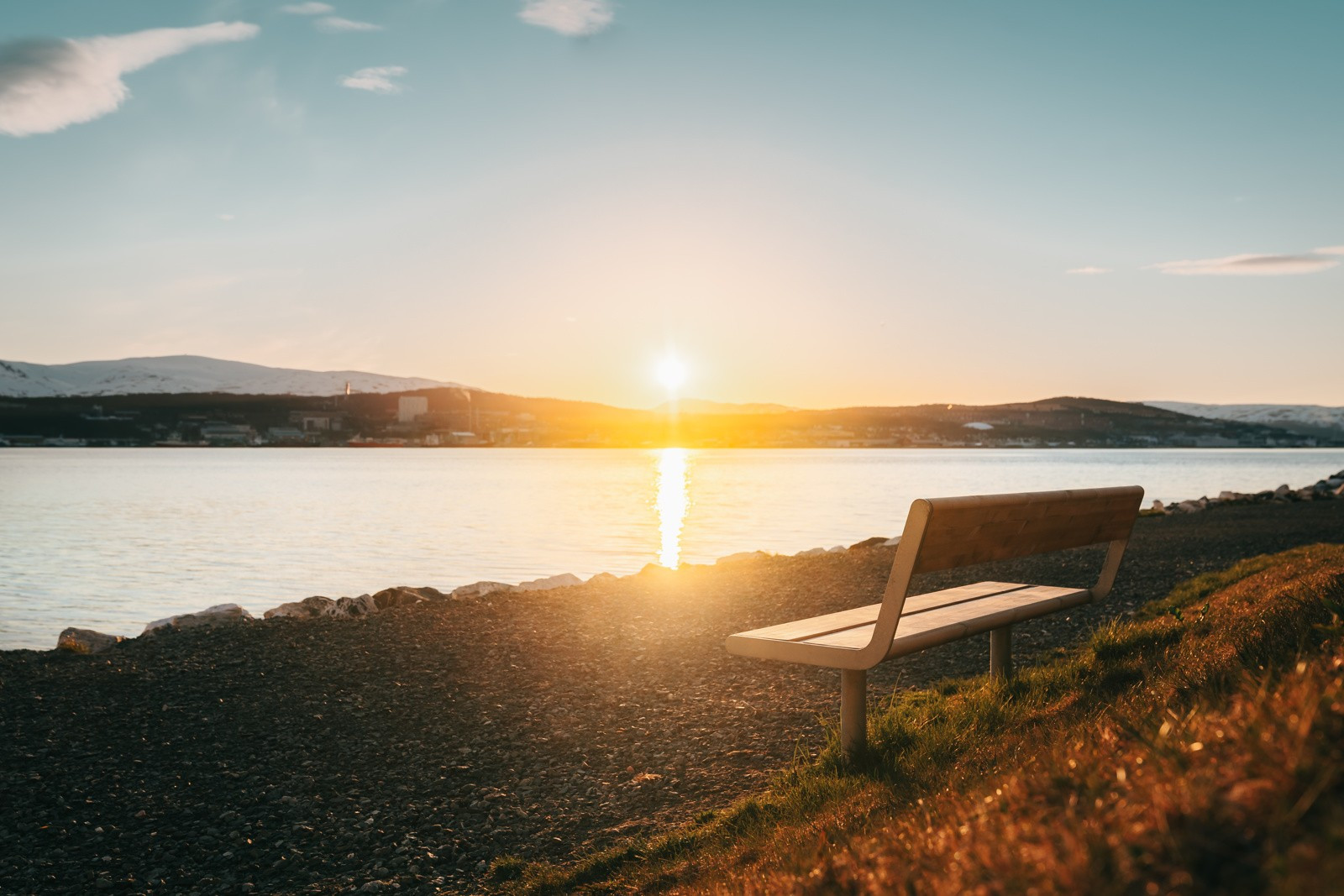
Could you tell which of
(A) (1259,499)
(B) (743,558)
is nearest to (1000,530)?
(B) (743,558)

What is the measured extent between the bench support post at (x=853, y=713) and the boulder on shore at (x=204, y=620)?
7497mm

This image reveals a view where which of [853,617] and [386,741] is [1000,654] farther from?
[386,741]

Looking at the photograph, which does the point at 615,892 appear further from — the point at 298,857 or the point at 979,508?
the point at 979,508

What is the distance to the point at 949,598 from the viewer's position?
611 cm

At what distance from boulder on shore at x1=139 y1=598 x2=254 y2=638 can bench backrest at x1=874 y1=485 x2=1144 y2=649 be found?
7881mm

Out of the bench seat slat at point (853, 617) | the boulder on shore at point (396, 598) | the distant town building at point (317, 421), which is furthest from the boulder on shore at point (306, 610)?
the distant town building at point (317, 421)

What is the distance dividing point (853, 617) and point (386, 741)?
314 cm

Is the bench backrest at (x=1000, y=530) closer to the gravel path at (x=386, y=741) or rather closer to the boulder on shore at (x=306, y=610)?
the gravel path at (x=386, y=741)

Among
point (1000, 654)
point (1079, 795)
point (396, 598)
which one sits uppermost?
point (1079, 795)

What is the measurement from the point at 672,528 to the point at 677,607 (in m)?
21.6

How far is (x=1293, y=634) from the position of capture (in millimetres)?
4098

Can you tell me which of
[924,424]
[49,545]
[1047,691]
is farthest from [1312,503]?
[924,424]

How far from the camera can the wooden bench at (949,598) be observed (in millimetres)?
4293

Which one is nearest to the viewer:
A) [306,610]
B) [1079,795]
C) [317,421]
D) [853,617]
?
[1079,795]
